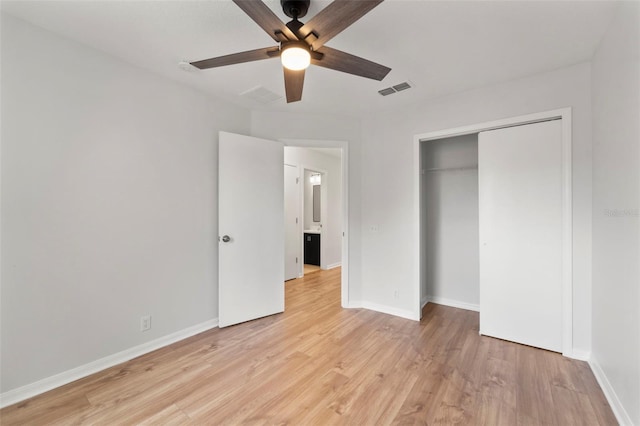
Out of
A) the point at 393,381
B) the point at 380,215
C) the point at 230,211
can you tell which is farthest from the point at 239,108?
the point at 393,381

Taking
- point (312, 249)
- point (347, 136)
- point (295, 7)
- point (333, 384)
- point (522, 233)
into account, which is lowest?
point (333, 384)

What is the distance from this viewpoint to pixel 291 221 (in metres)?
5.31

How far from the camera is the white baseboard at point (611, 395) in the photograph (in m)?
1.59

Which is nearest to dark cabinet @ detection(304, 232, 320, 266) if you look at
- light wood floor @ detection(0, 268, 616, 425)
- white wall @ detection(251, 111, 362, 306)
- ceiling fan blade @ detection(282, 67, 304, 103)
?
white wall @ detection(251, 111, 362, 306)

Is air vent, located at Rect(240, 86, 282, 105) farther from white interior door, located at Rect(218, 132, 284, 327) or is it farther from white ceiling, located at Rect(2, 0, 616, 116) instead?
white interior door, located at Rect(218, 132, 284, 327)

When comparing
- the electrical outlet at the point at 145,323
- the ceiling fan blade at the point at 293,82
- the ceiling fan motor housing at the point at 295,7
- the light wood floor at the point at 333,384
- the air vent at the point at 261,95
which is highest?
the air vent at the point at 261,95

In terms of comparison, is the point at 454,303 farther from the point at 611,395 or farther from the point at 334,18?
the point at 334,18

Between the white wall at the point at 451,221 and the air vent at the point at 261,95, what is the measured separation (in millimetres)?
1987

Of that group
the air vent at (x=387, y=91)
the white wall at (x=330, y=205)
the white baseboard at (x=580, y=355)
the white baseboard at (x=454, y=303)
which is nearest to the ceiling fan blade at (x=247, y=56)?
the air vent at (x=387, y=91)

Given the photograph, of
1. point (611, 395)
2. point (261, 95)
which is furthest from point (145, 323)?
point (611, 395)

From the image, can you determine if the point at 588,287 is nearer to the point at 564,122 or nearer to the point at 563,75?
the point at 564,122

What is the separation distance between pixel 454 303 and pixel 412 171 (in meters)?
1.89

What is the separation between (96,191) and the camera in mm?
2209

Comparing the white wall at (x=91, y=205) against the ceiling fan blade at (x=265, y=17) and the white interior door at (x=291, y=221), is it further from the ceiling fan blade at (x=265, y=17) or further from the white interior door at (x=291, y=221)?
the white interior door at (x=291, y=221)
